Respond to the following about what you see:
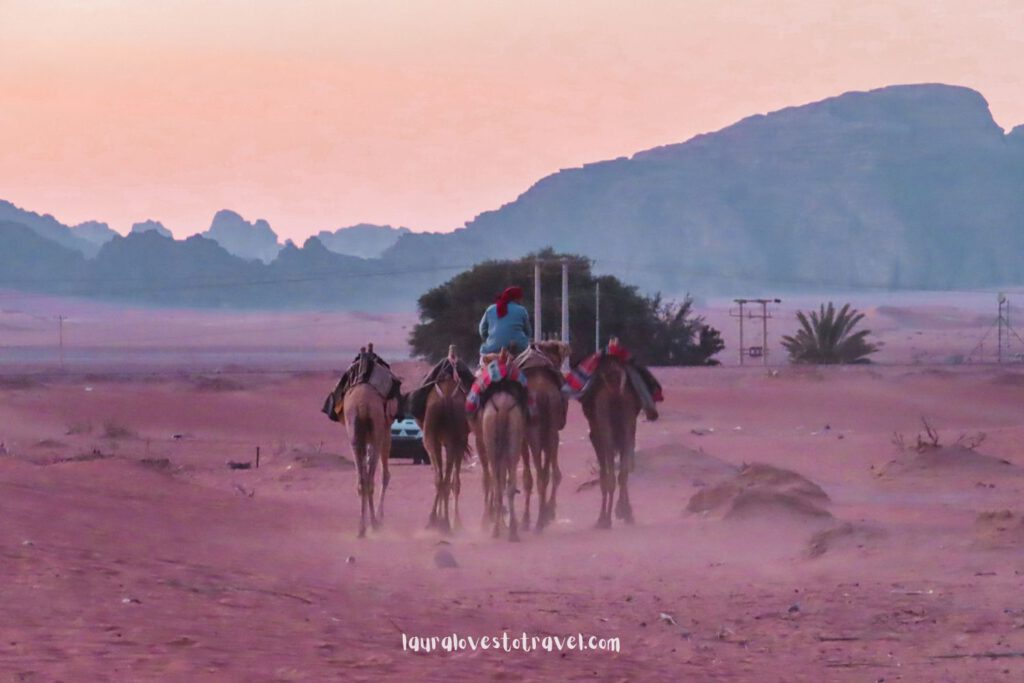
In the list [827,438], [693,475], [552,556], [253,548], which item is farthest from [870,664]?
[827,438]

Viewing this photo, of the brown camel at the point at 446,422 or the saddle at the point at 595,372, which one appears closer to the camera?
the brown camel at the point at 446,422

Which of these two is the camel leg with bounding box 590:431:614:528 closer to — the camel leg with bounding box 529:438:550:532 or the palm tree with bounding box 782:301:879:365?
A: the camel leg with bounding box 529:438:550:532

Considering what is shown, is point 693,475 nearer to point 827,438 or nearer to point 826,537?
point 826,537

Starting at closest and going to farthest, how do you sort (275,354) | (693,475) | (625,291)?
(693,475)
(625,291)
(275,354)

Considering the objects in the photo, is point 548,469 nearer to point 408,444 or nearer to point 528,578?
point 528,578

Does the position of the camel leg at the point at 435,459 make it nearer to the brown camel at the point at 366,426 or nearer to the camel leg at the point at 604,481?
the brown camel at the point at 366,426

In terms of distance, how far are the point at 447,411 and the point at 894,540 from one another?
560 centimetres

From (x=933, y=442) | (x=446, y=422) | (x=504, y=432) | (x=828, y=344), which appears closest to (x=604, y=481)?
(x=446, y=422)

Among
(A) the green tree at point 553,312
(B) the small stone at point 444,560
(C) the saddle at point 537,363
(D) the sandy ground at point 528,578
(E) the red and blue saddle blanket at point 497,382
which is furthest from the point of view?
(A) the green tree at point 553,312

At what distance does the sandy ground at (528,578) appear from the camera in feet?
35.4

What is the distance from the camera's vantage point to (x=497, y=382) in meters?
18.5

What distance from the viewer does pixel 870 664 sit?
11.6 m

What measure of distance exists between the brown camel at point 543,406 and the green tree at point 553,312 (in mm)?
52036

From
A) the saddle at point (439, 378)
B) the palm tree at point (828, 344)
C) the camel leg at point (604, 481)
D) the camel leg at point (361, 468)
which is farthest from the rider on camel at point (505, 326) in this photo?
the palm tree at point (828, 344)
